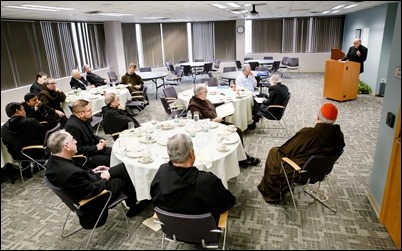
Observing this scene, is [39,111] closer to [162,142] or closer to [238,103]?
[162,142]

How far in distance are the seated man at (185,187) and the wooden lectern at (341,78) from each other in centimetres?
692

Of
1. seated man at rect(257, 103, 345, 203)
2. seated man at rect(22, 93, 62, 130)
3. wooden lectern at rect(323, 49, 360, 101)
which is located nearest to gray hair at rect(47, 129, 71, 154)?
seated man at rect(257, 103, 345, 203)

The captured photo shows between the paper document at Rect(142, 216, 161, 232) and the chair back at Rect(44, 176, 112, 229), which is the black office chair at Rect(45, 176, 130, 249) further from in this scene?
the paper document at Rect(142, 216, 161, 232)

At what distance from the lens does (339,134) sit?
3227 mm

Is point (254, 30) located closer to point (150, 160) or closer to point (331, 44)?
point (331, 44)

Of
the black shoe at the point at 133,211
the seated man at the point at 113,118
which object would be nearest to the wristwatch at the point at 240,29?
the seated man at the point at 113,118

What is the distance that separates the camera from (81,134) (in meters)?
3.90

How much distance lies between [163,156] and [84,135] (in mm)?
1328

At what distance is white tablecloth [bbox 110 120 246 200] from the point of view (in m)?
3.09

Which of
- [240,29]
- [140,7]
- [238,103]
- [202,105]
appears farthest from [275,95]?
[240,29]

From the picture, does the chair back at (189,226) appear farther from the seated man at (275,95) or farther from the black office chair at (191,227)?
the seated man at (275,95)

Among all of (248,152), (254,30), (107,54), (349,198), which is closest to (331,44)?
(254,30)

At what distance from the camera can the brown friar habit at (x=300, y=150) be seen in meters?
3.22

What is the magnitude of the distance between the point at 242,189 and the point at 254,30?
1216 centimetres
